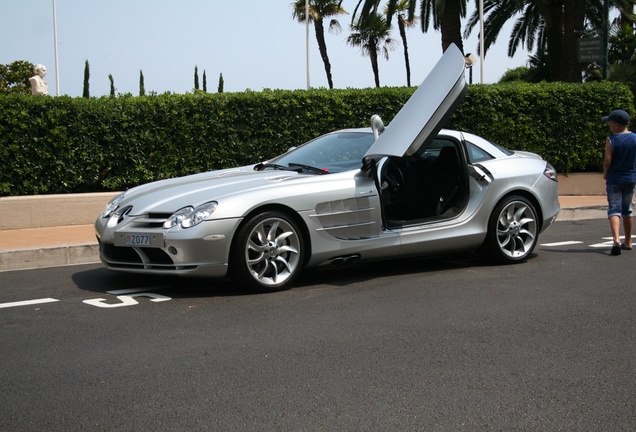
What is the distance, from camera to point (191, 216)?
657 cm

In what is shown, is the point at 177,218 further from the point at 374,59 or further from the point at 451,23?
the point at 374,59

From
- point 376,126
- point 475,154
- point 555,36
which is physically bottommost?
point 475,154

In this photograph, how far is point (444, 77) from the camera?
7266mm

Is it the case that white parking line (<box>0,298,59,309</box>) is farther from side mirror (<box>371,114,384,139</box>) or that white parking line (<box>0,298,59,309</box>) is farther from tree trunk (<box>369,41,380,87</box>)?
tree trunk (<box>369,41,380,87</box>)

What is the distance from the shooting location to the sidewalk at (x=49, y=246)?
8.68 meters

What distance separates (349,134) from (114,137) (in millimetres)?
5099

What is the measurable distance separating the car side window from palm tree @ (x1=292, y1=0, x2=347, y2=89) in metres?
43.4

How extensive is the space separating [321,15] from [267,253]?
157ft

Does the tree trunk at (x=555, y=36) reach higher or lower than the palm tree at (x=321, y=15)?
lower

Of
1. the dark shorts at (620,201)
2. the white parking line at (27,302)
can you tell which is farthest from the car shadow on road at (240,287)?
the dark shorts at (620,201)

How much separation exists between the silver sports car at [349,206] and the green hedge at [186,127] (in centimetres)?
446

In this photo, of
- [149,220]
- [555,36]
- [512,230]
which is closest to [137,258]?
[149,220]

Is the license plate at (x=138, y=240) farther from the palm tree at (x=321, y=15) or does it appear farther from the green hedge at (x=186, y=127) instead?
the palm tree at (x=321, y=15)

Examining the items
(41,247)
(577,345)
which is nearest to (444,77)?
(577,345)
